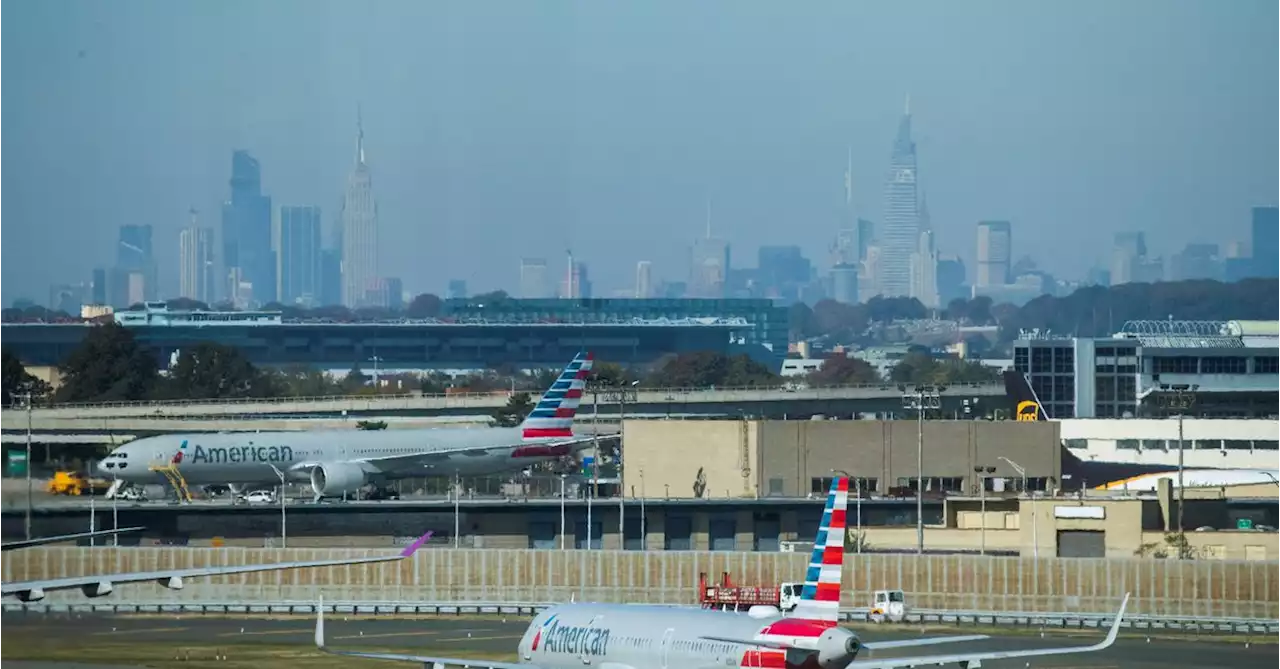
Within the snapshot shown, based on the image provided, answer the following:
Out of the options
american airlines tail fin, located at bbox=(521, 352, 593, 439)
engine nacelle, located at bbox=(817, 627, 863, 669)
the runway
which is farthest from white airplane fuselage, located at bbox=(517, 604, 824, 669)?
american airlines tail fin, located at bbox=(521, 352, 593, 439)

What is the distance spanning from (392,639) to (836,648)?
2823cm

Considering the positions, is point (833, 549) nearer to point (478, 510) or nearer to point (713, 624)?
point (713, 624)

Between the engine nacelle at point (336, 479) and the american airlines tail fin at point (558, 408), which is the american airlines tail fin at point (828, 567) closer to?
the engine nacelle at point (336, 479)

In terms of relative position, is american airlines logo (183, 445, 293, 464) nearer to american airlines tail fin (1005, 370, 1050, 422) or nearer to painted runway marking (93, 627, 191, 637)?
painted runway marking (93, 627, 191, 637)

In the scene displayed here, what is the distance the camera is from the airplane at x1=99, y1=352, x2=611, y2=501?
407ft

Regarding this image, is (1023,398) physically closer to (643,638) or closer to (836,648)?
(643,638)

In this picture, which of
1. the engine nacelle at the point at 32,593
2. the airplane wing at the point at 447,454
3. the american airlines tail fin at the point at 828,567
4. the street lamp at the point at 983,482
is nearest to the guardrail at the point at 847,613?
the street lamp at the point at 983,482

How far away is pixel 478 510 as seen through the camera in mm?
116312

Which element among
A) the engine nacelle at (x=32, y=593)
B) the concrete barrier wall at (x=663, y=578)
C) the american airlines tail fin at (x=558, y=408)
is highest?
the american airlines tail fin at (x=558, y=408)

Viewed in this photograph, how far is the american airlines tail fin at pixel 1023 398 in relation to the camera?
537ft

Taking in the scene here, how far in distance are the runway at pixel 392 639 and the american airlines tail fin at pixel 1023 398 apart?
89.3m

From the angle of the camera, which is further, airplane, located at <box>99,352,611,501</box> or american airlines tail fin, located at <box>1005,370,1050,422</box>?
american airlines tail fin, located at <box>1005,370,1050,422</box>

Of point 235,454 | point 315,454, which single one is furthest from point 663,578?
point 315,454

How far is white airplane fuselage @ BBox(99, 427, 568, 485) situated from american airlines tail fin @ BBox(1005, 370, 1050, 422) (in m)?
38.9
